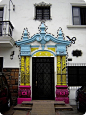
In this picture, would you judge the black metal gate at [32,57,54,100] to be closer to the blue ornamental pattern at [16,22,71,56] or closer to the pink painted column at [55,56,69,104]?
the pink painted column at [55,56,69,104]

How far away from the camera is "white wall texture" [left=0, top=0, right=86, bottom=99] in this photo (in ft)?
27.9

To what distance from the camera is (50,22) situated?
8789 mm

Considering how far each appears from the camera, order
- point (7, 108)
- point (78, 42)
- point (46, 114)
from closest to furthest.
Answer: point (46, 114) < point (7, 108) < point (78, 42)

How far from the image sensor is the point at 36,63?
8.32 metres

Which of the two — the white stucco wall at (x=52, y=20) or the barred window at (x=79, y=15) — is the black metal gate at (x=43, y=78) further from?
the barred window at (x=79, y=15)

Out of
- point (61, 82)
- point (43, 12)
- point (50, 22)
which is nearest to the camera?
point (61, 82)

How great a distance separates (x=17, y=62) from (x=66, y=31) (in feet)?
12.2

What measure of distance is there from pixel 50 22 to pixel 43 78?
11.9 feet

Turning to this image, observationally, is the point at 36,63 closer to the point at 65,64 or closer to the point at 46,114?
the point at 65,64

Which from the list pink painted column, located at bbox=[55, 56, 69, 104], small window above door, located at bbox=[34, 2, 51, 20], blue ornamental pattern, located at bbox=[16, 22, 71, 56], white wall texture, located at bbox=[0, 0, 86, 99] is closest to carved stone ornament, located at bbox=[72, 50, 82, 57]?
white wall texture, located at bbox=[0, 0, 86, 99]

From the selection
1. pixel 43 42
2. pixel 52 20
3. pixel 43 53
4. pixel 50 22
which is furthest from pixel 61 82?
pixel 52 20

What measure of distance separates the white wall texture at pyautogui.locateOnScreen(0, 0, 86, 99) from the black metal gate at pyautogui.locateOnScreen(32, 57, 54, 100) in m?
1.26

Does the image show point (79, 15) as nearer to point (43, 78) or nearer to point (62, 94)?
point (43, 78)

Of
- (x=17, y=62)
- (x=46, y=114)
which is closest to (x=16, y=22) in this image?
(x=17, y=62)
